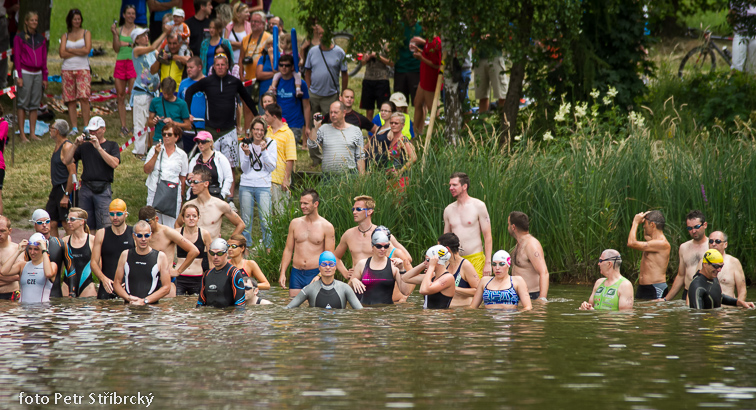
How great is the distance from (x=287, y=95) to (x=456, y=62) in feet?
11.5

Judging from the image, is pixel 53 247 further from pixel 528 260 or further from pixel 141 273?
pixel 528 260

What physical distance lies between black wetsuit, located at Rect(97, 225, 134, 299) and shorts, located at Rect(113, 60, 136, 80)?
8243 millimetres

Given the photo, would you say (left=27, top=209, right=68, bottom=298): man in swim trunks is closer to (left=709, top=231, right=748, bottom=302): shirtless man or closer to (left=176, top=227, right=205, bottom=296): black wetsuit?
(left=176, top=227, right=205, bottom=296): black wetsuit

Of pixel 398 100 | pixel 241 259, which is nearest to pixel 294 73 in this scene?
pixel 398 100

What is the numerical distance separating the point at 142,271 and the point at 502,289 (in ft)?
16.5

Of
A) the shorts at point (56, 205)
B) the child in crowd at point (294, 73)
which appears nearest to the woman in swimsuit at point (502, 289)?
the shorts at point (56, 205)

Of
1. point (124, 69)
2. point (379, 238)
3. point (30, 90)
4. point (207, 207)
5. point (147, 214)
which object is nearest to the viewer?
point (379, 238)

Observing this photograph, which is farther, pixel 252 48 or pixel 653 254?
pixel 252 48

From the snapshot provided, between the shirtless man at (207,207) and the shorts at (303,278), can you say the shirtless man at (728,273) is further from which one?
the shirtless man at (207,207)

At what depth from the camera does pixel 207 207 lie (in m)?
15.7

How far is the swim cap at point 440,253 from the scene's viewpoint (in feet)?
44.1

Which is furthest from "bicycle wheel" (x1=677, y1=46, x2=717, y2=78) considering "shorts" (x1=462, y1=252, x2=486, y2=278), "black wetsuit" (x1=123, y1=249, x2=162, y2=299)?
"black wetsuit" (x1=123, y1=249, x2=162, y2=299)

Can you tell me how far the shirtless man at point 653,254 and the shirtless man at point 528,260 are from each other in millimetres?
1654

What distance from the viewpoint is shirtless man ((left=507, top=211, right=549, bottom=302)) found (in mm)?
14086
